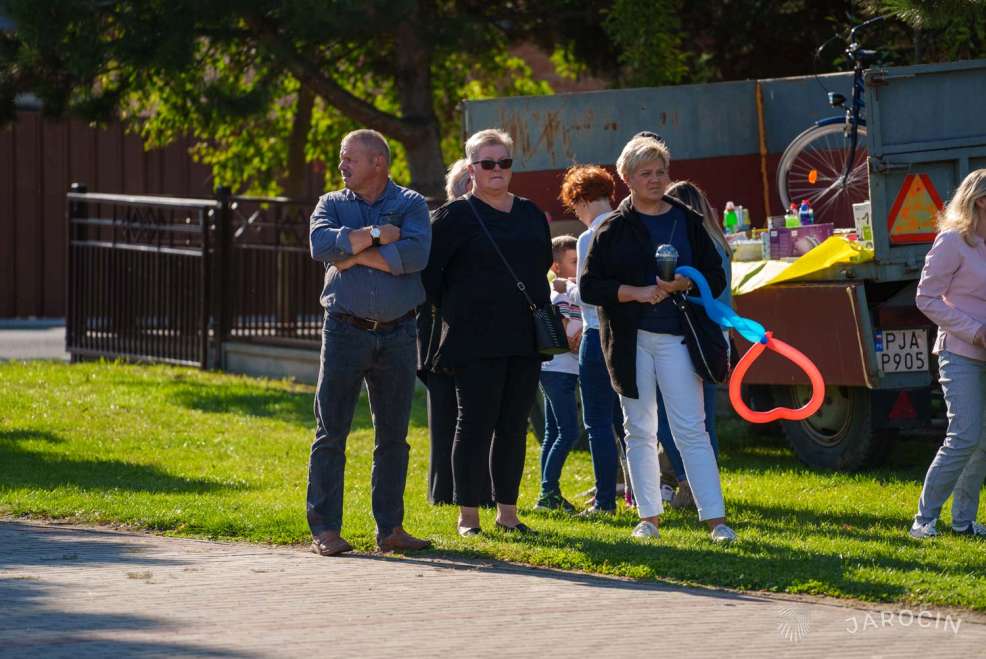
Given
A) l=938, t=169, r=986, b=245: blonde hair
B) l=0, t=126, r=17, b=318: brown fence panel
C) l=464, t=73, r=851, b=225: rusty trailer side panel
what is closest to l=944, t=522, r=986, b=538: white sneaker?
l=938, t=169, r=986, b=245: blonde hair

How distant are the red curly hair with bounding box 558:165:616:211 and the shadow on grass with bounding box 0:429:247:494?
8.68 feet


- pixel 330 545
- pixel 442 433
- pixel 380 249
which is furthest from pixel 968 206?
pixel 330 545

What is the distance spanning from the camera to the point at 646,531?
314 inches

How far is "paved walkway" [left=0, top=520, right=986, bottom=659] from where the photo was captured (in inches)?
229

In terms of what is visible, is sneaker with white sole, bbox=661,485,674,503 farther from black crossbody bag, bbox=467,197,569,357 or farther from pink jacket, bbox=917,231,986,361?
pink jacket, bbox=917,231,986,361

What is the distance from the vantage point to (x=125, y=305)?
17.4 meters

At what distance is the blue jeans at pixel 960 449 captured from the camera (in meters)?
7.97

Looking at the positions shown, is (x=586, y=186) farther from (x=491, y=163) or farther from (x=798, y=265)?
(x=798, y=265)

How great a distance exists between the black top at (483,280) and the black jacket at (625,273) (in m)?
0.27

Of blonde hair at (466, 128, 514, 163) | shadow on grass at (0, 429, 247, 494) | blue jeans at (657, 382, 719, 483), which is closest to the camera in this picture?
blonde hair at (466, 128, 514, 163)

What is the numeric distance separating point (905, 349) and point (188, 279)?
8638 millimetres

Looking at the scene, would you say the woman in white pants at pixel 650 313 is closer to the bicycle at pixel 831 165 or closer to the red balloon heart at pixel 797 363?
the red balloon heart at pixel 797 363

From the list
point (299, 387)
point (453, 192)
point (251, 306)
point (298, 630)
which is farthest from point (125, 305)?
point (298, 630)

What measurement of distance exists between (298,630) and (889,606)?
220 centimetres
